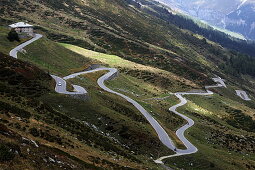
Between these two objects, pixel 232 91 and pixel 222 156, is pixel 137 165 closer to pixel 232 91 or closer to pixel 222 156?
pixel 222 156

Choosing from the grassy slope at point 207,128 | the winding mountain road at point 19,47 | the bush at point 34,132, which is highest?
the bush at point 34,132

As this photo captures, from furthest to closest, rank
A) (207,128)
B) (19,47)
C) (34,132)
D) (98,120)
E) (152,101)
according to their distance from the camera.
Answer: (152,101) → (19,47) → (207,128) → (98,120) → (34,132)

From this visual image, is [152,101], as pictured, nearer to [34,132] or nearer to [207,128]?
[207,128]

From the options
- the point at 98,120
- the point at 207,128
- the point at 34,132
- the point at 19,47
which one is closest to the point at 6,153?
the point at 34,132

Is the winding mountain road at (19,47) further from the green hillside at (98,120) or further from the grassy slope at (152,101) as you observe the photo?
the grassy slope at (152,101)

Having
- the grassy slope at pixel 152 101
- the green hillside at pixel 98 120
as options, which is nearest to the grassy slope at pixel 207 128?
the grassy slope at pixel 152 101

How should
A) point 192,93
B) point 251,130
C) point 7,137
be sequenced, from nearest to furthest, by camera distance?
point 7,137
point 251,130
point 192,93

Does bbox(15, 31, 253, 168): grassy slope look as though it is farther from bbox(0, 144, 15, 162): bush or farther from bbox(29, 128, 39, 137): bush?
bbox(0, 144, 15, 162): bush

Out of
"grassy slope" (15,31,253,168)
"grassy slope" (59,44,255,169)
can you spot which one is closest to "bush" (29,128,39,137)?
"grassy slope" (15,31,253,168)

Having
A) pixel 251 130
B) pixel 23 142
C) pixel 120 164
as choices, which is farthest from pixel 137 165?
pixel 251 130

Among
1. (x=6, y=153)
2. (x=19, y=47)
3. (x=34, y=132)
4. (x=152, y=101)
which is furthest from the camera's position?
(x=152, y=101)

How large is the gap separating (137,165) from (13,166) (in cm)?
2152

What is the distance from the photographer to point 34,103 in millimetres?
48938

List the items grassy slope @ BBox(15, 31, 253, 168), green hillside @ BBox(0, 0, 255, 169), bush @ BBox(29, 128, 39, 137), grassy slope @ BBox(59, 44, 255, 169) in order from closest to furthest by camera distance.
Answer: green hillside @ BBox(0, 0, 255, 169) → bush @ BBox(29, 128, 39, 137) → grassy slope @ BBox(15, 31, 253, 168) → grassy slope @ BBox(59, 44, 255, 169)
